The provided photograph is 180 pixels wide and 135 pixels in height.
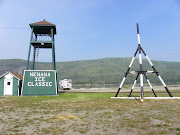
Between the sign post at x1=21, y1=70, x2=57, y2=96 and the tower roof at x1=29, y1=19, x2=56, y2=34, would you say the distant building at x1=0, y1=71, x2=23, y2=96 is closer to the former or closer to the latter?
the sign post at x1=21, y1=70, x2=57, y2=96

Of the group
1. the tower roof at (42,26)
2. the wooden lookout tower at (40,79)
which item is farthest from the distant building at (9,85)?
the tower roof at (42,26)

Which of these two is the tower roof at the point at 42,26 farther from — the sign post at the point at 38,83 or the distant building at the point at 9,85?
the distant building at the point at 9,85

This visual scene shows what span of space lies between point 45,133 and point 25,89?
1915 centimetres

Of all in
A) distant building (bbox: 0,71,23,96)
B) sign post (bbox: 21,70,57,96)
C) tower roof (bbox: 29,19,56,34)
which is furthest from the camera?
tower roof (bbox: 29,19,56,34)

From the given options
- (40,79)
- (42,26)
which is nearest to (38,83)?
(40,79)

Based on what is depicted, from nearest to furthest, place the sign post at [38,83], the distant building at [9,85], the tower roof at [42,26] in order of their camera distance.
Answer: the sign post at [38,83]
the distant building at [9,85]
the tower roof at [42,26]

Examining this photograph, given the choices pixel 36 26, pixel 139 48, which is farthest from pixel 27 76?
pixel 139 48

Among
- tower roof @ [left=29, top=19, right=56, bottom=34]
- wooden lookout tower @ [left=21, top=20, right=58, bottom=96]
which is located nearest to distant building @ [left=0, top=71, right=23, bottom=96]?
wooden lookout tower @ [left=21, top=20, right=58, bottom=96]

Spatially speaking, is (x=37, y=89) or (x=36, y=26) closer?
(x=37, y=89)

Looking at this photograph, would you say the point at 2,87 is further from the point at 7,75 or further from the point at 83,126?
the point at 83,126

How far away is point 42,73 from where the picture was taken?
24531 mm

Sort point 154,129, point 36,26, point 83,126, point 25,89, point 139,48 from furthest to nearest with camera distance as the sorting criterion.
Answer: point 36,26 → point 25,89 → point 139,48 → point 83,126 → point 154,129

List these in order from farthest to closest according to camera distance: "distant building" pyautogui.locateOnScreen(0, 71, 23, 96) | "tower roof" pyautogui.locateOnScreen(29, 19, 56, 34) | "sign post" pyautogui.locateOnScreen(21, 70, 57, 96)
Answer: "tower roof" pyautogui.locateOnScreen(29, 19, 56, 34) < "distant building" pyautogui.locateOnScreen(0, 71, 23, 96) < "sign post" pyautogui.locateOnScreen(21, 70, 57, 96)

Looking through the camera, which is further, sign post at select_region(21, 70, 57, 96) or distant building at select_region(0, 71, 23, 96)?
distant building at select_region(0, 71, 23, 96)
